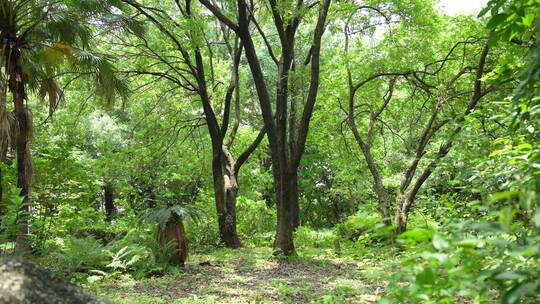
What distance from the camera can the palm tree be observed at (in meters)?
6.96

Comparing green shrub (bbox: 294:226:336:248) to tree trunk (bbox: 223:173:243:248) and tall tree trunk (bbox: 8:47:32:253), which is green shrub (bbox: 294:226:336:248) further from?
tall tree trunk (bbox: 8:47:32:253)

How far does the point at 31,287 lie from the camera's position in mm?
1437

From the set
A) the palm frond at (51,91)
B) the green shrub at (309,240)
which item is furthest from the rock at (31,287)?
the green shrub at (309,240)

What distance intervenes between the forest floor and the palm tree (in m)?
2.96

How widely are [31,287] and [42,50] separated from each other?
7.63m

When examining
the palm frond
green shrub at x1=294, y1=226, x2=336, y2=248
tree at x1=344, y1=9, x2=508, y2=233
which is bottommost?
green shrub at x1=294, y1=226, x2=336, y2=248

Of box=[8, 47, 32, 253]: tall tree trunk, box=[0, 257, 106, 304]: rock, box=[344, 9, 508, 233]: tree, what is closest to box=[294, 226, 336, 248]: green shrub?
box=[344, 9, 508, 233]: tree

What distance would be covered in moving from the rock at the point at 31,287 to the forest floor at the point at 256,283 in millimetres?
2094

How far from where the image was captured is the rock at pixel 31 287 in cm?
137

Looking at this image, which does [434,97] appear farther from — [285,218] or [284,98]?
[285,218]

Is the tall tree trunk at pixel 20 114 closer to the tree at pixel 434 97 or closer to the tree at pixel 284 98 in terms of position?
the tree at pixel 284 98

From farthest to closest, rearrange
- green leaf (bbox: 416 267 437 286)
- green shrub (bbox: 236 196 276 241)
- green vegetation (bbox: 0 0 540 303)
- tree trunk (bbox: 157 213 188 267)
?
green shrub (bbox: 236 196 276 241), tree trunk (bbox: 157 213 188 267), green vegetation (bbox: 0 0 540 303), green leaf (bbox: 416 267 437 286)

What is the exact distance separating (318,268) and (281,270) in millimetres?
757

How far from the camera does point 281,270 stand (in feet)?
22.3
